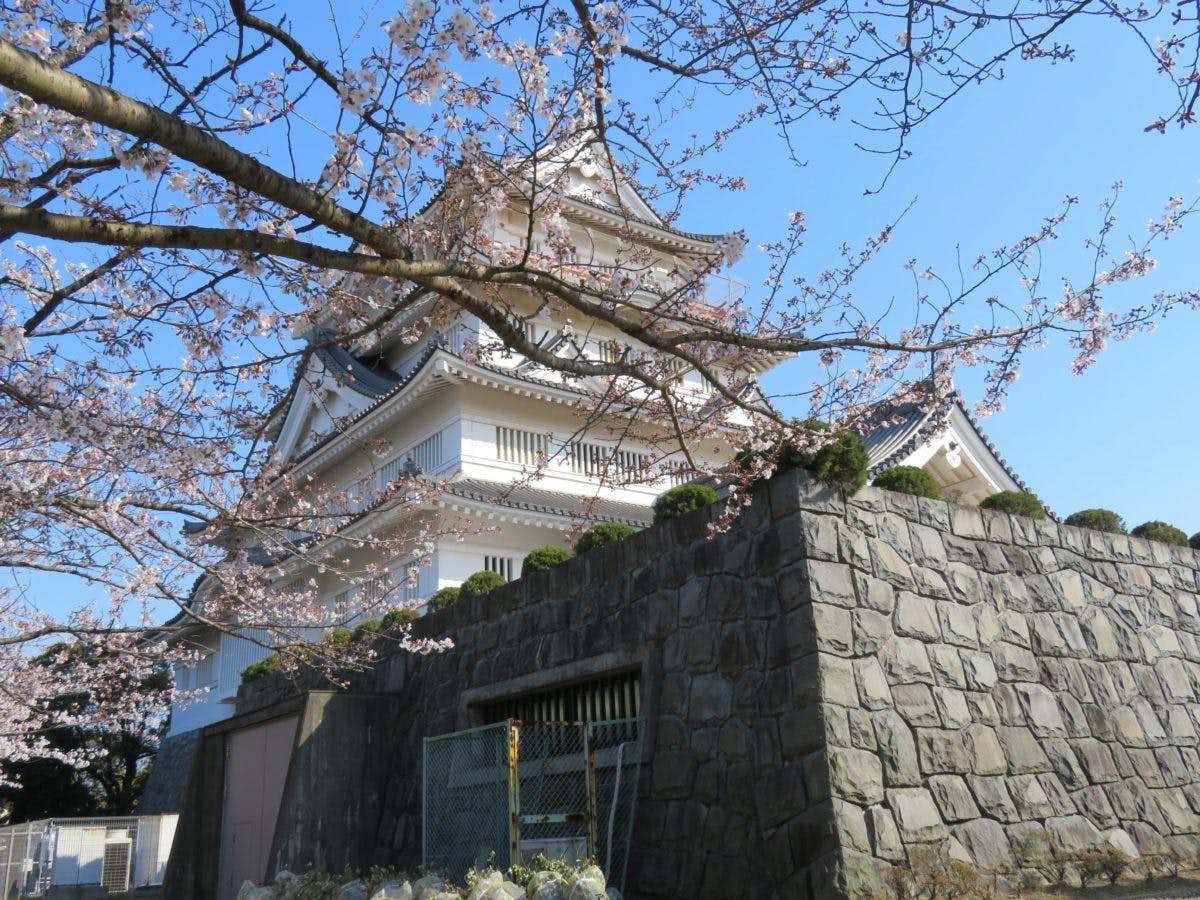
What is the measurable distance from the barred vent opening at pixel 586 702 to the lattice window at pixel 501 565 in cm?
564

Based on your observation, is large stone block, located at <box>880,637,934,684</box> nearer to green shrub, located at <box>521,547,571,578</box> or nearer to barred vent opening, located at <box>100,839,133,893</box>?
green shrub, located at <box>521,547,571,578</box>

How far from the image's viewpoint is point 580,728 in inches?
333

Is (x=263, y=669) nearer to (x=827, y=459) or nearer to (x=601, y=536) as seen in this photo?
(x=601, y=536)

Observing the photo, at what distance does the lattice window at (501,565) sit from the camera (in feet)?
50.1

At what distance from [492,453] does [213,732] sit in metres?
6.22

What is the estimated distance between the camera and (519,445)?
56.3 feet

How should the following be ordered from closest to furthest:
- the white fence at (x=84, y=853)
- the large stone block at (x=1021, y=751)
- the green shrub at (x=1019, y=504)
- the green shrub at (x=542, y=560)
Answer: the large stone block at (x=1021, y=751)
the green shrub at (x=1019, y=504)
the green shrub at (x=542, y=560)
the white fence at (x=84, y=853)

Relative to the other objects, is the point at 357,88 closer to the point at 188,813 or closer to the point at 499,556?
the point at 188,813

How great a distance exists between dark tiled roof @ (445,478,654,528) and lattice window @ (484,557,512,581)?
879mm

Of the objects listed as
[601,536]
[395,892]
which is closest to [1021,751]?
[601,536]

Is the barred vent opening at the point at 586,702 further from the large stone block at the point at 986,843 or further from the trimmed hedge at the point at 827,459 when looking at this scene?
the large stone block at the point at 986,843

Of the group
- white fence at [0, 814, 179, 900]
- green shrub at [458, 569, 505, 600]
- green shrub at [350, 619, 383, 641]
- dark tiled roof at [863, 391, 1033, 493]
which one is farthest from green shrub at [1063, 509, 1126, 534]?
white fence at [0, 814, 179, 900]

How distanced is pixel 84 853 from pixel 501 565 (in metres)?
9.17

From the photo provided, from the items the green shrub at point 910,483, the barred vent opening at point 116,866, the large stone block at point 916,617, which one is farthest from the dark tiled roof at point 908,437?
the barred vent opening at point 116,866
